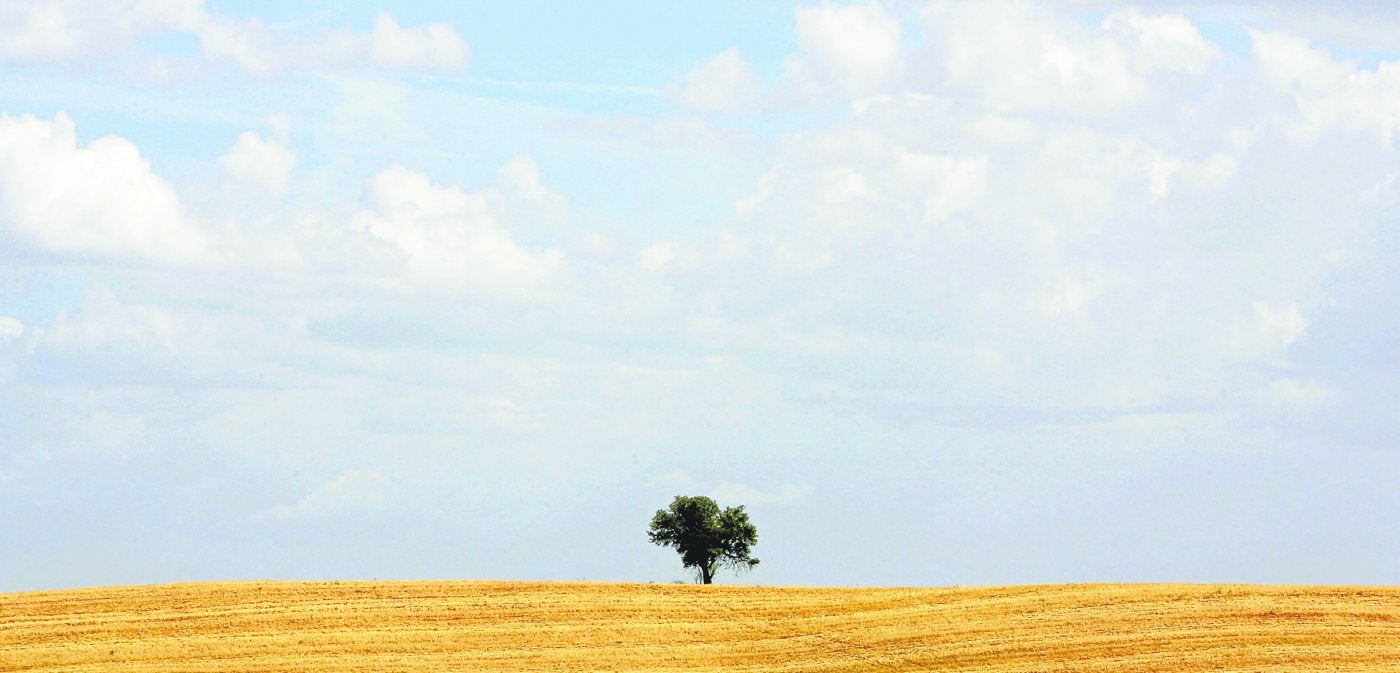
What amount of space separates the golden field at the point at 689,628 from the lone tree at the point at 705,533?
11.9 m

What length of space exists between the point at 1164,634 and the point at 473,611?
27.5m

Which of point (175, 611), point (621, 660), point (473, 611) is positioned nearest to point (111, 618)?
point (175, 611)

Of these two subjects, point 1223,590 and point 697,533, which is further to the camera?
point 697,533

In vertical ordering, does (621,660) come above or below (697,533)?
below

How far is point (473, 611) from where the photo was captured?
6125cm

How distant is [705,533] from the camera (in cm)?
7850

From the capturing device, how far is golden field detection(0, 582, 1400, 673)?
53.5 m

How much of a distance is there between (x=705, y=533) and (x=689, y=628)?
61.6ft

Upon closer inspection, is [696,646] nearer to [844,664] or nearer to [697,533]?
[844,664]

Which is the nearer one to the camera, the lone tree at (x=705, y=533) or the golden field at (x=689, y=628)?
the golden field at (x=689, y=628)

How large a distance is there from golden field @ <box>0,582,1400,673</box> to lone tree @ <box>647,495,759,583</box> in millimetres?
11874

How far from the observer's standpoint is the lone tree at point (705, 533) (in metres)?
78.5

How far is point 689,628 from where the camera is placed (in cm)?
5978

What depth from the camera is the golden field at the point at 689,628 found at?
176 ft
